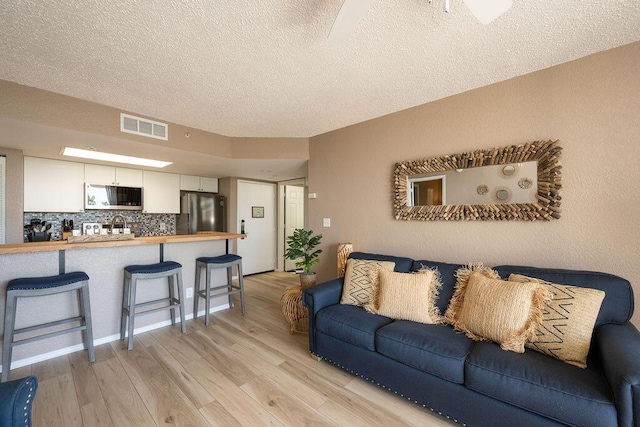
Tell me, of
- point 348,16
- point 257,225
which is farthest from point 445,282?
point 257,225

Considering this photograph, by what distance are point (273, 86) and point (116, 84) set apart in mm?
1288

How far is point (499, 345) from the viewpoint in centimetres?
162

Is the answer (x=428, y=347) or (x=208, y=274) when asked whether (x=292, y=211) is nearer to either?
(x=208, y=274)

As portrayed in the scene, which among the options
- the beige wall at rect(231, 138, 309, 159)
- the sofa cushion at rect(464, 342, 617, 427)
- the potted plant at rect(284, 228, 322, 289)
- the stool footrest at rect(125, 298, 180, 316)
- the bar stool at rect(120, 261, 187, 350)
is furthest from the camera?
the beige wall at rect(231, 138, 309, 159)

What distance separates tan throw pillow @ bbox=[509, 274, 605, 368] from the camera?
1434 millimetres

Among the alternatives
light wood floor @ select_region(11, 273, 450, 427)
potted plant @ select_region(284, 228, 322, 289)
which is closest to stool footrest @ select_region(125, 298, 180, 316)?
light wood floor @ select_region(11, 273, 450, 427)

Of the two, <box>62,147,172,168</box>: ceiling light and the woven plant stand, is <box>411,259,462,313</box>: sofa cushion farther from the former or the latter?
<box>62,147,172,168</box>: ceiling light

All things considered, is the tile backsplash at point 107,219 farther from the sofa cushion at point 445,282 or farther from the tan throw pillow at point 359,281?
the sofa cushion at point 445,282

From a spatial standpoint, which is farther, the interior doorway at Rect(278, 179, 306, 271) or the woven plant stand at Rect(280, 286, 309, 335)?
the interior doorway at Rect(278, 179, 306, 271)

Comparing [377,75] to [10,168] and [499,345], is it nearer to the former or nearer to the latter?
[499,345]

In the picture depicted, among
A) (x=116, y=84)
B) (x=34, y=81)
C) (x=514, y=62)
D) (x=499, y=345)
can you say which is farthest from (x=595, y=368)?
(x=34, y=81)

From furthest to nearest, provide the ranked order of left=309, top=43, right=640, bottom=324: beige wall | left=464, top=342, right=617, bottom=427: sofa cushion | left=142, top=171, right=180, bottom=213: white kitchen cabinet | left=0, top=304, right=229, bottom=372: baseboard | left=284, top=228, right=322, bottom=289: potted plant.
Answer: left=142, top=171, right=180, bottom=213: white kitchen cabinet, left=284, top=228, right=322, bottom=289: potted plant, left=0, top=304, right=229, bottom=372: baseboard, left=309, top=43, right=640, bottom=324: beige wall, left=464, top=342, right=617, bottom=427: sofa cushion

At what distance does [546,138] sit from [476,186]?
22.4 inches

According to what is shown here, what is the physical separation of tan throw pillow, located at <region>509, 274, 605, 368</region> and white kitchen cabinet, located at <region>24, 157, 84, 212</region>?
17.1 feet
